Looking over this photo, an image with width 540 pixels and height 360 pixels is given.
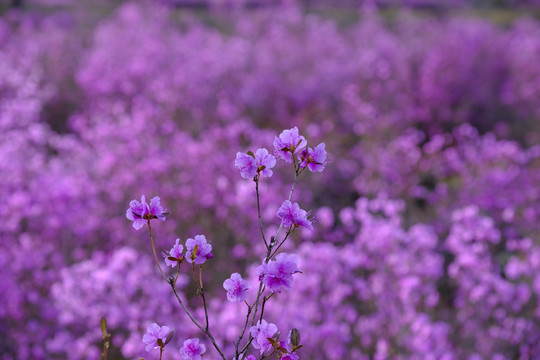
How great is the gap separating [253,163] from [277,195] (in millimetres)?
3049

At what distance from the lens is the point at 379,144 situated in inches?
200

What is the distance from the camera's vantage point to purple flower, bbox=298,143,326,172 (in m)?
1.02

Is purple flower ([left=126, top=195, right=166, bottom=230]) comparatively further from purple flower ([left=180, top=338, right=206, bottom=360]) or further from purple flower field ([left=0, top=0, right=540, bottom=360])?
purple flower ([left=180, top=338, right=206, bottom=360])

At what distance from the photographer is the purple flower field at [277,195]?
264cm

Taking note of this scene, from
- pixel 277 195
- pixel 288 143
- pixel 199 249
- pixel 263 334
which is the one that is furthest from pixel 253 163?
pixel 277 195

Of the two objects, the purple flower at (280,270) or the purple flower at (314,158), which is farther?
the purple flower at (314,158)

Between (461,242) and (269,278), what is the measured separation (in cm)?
247

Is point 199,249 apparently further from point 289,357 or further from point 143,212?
point 289,357

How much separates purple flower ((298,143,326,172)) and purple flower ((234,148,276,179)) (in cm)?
6

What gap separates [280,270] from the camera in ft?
2.98

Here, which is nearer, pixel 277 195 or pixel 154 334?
→ pixel 154 334

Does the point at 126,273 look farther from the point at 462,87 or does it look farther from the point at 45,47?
the point at 45,47

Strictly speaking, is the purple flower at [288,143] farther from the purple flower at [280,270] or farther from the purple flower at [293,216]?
the purple flower at [280,270]

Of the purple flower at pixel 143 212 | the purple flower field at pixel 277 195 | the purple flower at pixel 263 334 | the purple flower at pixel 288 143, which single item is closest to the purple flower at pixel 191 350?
the purple flower field at pixel 277 195
